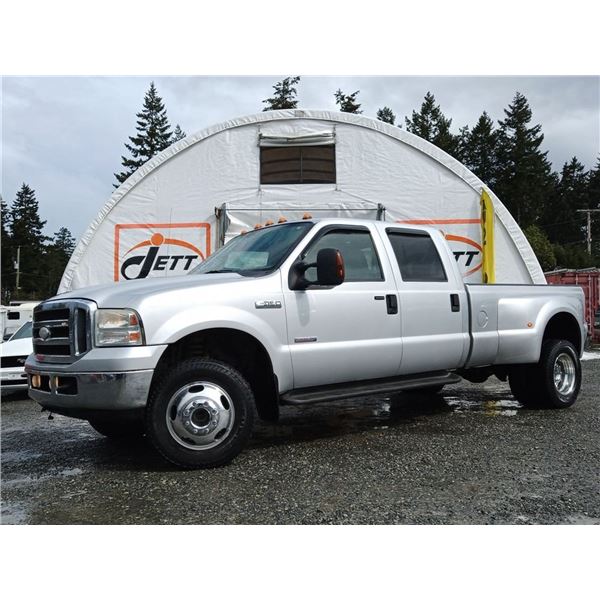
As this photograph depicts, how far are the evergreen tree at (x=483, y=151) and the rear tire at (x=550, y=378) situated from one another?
56706mm

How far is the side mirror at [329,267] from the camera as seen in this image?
4680 millimetres

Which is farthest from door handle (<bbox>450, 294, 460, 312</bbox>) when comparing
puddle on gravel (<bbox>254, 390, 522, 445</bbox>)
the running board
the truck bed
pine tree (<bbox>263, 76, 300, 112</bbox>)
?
pine tree (<bbox>263, 76, 300, 112</bbox>)

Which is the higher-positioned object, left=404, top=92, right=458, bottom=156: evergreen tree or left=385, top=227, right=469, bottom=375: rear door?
left=404, top=92, right=458, bottom=156: evergreen tree

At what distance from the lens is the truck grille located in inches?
171

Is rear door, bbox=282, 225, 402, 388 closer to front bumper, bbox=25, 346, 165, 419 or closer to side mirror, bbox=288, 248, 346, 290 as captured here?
side mirror, bbox=288, 248, 346, 290

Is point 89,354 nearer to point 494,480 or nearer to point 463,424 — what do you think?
point 494,480

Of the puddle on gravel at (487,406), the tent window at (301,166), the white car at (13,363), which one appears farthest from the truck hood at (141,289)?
the tent window at (301,166)

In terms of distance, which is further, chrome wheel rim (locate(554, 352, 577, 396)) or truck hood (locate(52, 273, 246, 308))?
chrome wheel rim (locate(554, 352, 577, 396))

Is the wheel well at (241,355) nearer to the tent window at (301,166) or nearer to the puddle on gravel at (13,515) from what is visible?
the puddle on gravel at (13,515)

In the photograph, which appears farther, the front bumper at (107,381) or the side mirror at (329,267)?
the side mirror at (329,267)

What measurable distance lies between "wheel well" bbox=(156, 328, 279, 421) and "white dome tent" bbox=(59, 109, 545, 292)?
252 inches

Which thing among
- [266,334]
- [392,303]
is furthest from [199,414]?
[392,303]

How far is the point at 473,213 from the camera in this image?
36.4 feet

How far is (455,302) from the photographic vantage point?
19.4ft
